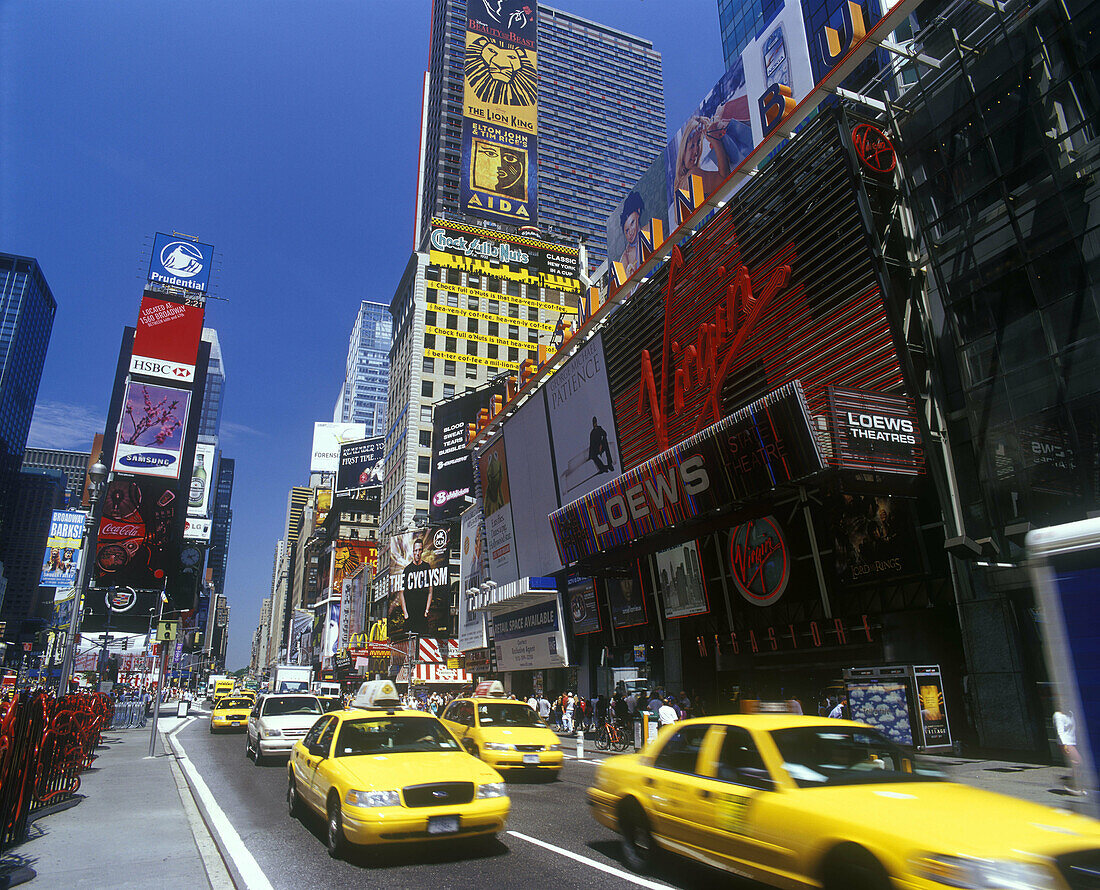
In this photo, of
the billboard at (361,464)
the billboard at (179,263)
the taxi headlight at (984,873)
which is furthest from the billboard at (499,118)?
the taxi headlight at (984,873)

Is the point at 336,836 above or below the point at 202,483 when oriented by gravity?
below

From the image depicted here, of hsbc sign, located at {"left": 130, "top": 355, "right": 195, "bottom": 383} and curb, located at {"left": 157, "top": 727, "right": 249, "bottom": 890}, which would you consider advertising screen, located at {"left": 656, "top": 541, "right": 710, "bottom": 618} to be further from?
hsbc sign, located at {"left": 130, "top": 355, "right": 195, "bottom": 383}

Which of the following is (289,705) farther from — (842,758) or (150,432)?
(150,432)

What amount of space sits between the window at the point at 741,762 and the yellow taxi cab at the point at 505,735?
8.61 metres

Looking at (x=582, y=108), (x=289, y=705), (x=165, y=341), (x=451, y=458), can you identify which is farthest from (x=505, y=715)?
(x=582, y=108)

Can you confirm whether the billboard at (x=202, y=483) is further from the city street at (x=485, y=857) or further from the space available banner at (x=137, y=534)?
the city street at (x=485, y=857)

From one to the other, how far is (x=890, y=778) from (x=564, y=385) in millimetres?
28573

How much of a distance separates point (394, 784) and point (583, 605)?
2580 centimetres

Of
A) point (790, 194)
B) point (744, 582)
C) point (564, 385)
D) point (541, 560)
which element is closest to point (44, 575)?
point (541, 560)

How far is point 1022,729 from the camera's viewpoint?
49.8 feet

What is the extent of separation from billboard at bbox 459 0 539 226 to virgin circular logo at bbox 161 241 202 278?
95.4 feet

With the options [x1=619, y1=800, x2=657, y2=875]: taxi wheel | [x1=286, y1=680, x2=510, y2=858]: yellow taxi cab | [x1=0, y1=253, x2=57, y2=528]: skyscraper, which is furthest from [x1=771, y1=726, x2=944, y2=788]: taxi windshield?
[x1=0, y1=253, x2=57, y2=528]: skyscraper

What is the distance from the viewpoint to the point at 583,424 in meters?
31.6

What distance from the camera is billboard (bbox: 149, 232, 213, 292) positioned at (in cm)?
6500
